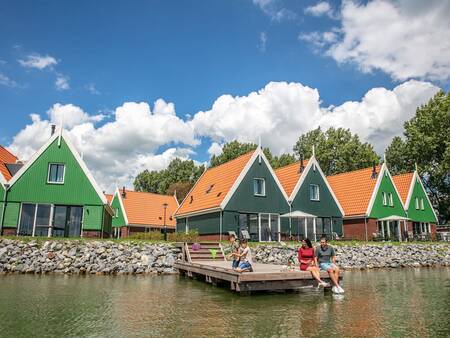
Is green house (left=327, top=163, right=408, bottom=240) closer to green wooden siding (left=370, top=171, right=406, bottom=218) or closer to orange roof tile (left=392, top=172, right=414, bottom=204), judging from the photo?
green wooden siding (left=370, top=171, right=406, bottom=218)

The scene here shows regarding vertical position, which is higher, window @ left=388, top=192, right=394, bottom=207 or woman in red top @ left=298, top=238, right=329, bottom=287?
window @ left=388, top=192, right=394, bottom=207

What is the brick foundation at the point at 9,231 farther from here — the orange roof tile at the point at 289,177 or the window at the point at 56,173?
the orange roof tile at the point at 289,177

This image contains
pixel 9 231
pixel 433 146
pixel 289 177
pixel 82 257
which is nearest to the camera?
pixel 82 257

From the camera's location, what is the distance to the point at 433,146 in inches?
1804

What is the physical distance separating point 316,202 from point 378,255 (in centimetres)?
619

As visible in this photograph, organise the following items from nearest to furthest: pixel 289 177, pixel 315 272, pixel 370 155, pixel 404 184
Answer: pixel 315 272, pixel 289 177, pixel 404 184, pixel 370 155

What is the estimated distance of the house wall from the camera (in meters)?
22.8

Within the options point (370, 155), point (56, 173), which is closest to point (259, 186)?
point (56, 173)

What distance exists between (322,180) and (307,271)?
18.9 meters

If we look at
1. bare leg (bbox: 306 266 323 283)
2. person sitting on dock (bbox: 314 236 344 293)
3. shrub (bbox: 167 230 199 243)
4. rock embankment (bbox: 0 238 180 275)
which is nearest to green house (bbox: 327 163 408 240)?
shrub (bbox: 167 230 199 243)

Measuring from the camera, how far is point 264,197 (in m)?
27.4

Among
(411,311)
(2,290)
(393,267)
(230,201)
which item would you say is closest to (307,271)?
(411,311)

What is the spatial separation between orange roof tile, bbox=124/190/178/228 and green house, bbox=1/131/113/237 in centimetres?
1370

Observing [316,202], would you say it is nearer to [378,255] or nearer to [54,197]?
[378,255]
